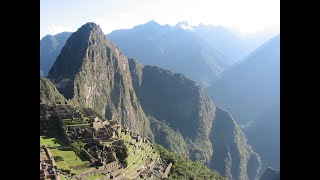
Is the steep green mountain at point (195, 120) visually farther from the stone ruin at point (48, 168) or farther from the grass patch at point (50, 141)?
the stone ruin at point (48, 168)

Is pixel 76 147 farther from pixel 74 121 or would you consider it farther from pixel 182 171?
pixel 182 171

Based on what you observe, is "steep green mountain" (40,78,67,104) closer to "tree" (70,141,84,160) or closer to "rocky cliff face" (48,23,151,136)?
"rocky cliff face" (48,23,151,136)

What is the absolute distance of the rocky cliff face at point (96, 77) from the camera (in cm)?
6394

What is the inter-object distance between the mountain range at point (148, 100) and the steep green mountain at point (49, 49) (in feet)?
118

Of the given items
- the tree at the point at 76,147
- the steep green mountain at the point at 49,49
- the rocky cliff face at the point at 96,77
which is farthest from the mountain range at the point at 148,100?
the steep green mountain at the point at 49,49

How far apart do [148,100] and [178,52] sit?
7082 centimetres

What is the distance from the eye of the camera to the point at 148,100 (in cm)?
10925

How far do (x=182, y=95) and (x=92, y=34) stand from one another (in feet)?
123

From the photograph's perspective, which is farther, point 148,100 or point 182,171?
point 148,100

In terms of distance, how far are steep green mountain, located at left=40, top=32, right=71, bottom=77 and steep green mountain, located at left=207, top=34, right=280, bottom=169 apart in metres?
58.4

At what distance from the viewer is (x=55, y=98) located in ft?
162

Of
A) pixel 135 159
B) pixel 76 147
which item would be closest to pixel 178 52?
pixel 135 159
